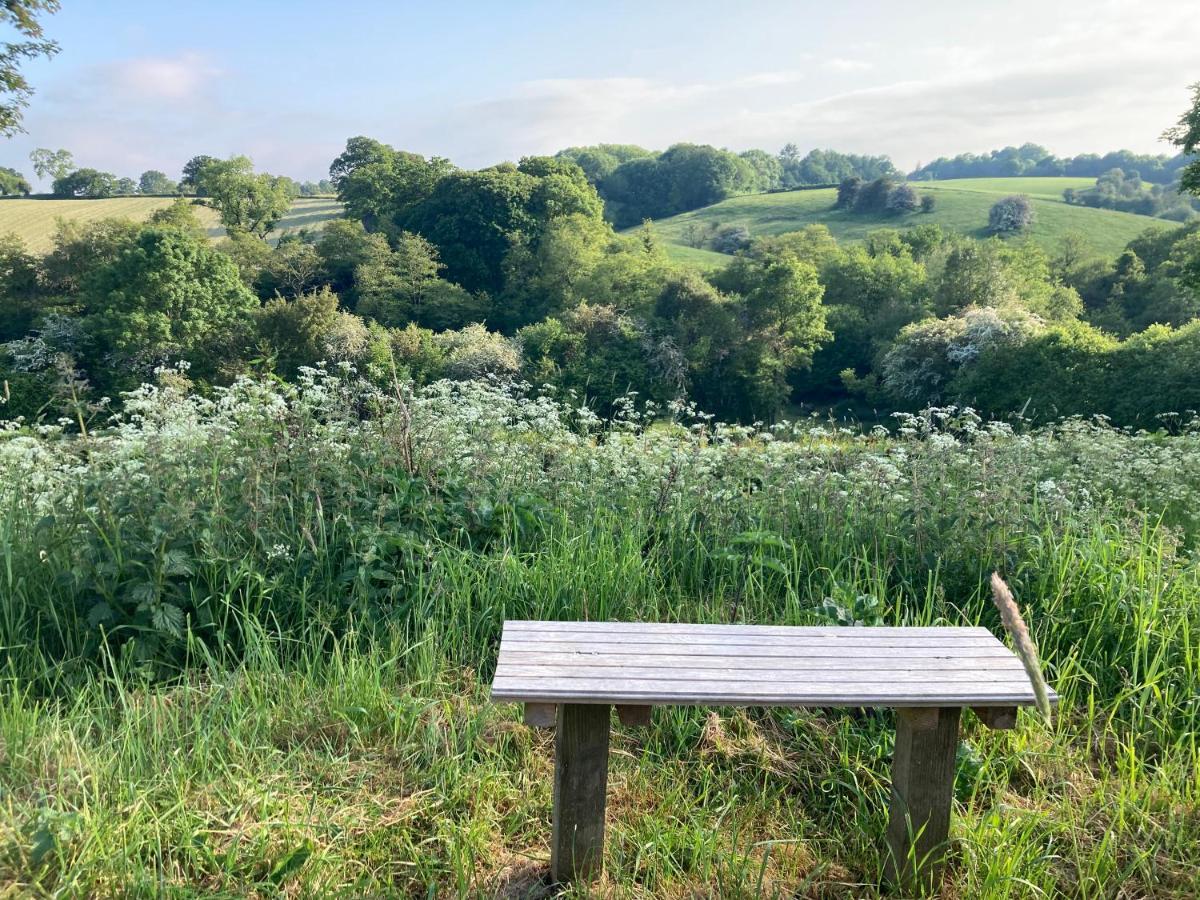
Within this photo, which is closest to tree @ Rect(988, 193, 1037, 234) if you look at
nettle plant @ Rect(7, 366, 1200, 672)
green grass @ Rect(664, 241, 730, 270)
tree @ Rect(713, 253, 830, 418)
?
green grass @ Rect(664, 241, 730, 270)

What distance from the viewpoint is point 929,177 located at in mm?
108375

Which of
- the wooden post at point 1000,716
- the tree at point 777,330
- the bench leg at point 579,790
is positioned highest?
the wooden post at point 1000,716

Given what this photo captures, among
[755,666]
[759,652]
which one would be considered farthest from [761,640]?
[755,666]

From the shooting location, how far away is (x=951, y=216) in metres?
62.0

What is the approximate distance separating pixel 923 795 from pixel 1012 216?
6369 centimetres

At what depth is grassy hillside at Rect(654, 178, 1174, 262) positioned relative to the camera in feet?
181

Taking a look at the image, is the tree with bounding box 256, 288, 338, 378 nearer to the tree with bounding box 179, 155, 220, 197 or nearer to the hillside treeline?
the hillside treeline

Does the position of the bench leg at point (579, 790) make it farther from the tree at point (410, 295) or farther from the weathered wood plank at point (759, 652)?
the tree at point (410, 295)

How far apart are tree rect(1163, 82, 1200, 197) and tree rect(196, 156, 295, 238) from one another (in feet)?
168

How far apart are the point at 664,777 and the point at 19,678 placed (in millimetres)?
2304

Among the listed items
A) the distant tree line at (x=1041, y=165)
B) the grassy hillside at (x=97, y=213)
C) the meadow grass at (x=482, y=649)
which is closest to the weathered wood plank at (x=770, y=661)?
the meadow grass at (x=482, y=649)

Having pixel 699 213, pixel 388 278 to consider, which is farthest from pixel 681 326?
pixel 699 213

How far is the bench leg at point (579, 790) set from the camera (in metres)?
2.00

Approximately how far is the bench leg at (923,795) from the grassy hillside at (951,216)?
183 ft
